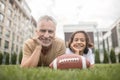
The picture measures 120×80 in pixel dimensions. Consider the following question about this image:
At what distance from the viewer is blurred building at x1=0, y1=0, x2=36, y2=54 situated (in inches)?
1244

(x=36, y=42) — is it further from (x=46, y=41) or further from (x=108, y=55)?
(x=108, y=55)

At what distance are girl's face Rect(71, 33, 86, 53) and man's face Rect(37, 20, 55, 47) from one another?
79 cm

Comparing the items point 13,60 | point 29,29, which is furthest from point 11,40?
point 29,29

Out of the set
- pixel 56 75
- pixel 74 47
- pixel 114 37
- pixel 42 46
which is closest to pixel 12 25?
pixel 114 37

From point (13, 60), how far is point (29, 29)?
15.7 metres

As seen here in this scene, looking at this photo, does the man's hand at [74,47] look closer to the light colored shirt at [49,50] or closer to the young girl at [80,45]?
the young girl at [80,45]

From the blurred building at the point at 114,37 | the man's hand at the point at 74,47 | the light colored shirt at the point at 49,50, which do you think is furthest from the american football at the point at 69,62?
the blurred building at the point at 114,37

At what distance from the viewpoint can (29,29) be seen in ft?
163

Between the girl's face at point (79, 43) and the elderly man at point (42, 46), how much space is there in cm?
35

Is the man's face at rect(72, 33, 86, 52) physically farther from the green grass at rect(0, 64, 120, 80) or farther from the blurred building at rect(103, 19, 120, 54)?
the blurred building at rect(103, 19, 120, 54)

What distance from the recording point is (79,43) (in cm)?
426

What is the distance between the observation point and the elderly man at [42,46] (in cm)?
357

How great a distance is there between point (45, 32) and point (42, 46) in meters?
0.30

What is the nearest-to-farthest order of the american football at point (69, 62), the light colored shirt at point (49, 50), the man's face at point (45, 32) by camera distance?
the american football at point (69, 62)
the man's face at point (45, 32)
the light colored shirt at point (49, 50)
